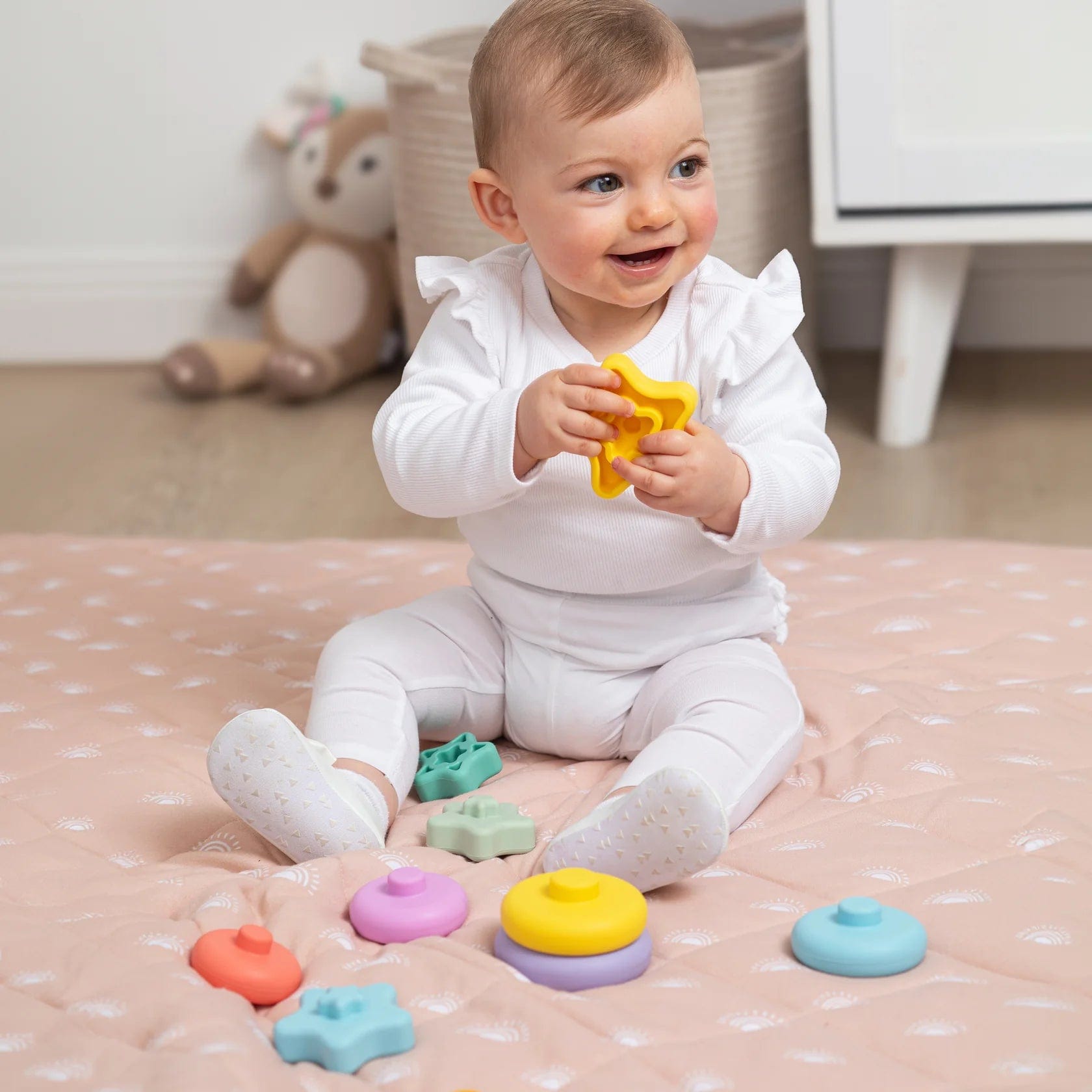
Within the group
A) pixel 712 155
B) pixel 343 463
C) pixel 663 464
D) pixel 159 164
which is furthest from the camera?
pixel 159 164

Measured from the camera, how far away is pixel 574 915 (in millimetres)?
757

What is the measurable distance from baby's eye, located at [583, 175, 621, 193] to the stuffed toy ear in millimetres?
1551

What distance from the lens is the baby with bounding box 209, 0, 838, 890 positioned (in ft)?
2.92

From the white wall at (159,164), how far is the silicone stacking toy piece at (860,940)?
1751 millimetres

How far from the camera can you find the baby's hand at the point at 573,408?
875 millimetres

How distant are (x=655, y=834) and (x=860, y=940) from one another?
0.12 metres

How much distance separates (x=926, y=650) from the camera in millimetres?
1213

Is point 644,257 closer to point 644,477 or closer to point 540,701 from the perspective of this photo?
point 644,477

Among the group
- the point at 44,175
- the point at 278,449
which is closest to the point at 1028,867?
the point at 278,449

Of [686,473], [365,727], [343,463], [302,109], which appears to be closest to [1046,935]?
[686,473]

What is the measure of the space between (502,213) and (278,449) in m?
1.19

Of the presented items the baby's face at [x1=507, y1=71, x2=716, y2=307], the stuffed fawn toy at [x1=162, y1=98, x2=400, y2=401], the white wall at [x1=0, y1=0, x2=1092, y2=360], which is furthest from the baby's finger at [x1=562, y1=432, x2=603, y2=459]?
the white wall at [x1=0, y1=0, x2=1092, y2=360]

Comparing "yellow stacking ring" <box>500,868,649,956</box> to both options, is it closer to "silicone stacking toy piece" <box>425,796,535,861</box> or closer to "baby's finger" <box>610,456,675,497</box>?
"silicone stacking toy piece" <box>425,796,535,861</box>

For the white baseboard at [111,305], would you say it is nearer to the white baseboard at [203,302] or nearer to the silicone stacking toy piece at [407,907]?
the white baseboard at [203,302]
